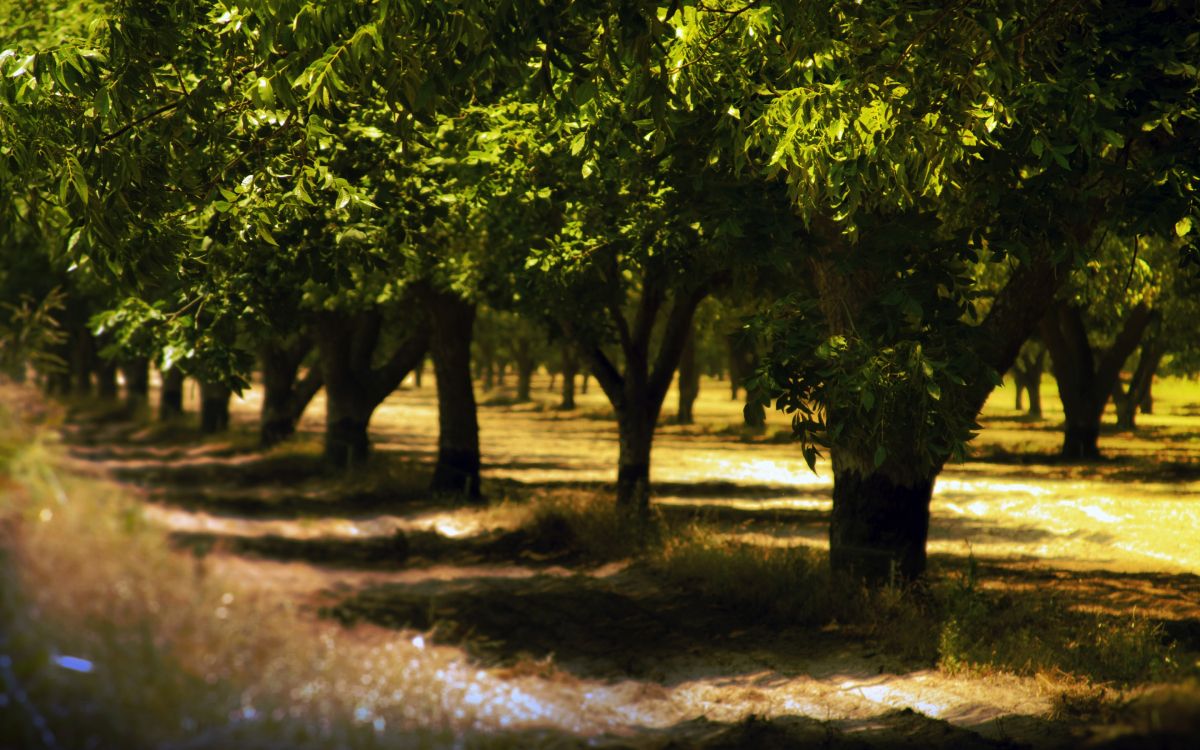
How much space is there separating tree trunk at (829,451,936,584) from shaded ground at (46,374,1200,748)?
116cm

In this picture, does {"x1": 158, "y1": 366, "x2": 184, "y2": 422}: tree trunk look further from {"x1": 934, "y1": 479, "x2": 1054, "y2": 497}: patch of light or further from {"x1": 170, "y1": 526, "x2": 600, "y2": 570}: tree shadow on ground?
{"x1": 934, "y1": 479, "x2": 1054, "y2": 497}: patch of light

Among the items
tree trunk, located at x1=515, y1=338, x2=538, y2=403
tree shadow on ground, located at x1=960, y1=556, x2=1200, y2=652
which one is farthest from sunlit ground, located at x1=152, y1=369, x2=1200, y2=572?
tree trunk, located at x1=515, y1=338, x2=538, y2=403

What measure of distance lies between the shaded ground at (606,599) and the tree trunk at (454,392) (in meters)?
1.46

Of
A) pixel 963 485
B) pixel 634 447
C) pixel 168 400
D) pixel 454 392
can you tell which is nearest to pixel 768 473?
pixel 963 485

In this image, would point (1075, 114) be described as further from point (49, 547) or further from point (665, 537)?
point (665, 537)

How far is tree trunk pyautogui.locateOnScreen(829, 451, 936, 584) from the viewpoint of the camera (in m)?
12.1

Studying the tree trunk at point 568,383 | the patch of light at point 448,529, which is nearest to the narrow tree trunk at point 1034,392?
the tree trunk at point 568,383

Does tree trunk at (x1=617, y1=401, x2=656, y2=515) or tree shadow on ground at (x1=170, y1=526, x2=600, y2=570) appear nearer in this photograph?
tree shadow on ground at (x1=170, y1=526, x2=600, y2=570)

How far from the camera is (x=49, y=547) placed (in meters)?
3.40

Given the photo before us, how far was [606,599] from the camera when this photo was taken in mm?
7840

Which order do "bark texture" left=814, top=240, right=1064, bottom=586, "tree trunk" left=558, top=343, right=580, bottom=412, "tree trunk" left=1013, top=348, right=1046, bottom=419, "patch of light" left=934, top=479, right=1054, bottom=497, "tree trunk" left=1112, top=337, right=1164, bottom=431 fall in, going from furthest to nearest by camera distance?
"tree trunk" left=558, top=343, right=580, bottom=412 → "tree trunk" left=1013, top=348, right=1046, bottom=419 → "tree trunk" left=1112, top=337, right=1164, bottom=431 → "patch of light" left=934, top=479, right=1054, bottom=497 → "bark texture" left=814, top=240, right=1064, bottom=586

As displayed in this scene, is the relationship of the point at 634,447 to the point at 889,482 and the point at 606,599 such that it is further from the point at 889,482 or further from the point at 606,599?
the point at 606,599

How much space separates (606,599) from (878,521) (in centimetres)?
526

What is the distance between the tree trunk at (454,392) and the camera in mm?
21844
